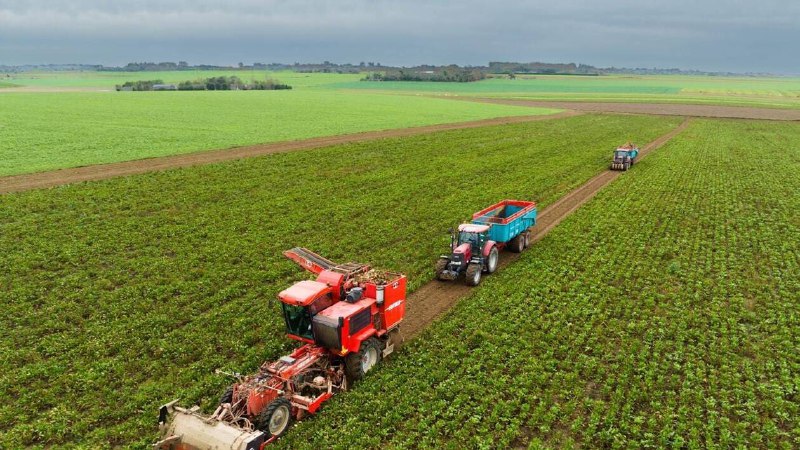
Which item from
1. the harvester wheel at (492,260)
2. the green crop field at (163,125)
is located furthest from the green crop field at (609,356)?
the green crop field at (163,125)

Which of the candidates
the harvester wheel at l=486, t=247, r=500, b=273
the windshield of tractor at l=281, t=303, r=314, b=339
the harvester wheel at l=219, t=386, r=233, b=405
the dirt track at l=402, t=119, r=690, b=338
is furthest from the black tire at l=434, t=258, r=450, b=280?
the harvester wheel at l=219, t=386, r=233, b=405

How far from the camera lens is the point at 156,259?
799 inches

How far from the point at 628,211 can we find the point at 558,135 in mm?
33853

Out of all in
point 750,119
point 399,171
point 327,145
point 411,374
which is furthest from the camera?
point 750,119

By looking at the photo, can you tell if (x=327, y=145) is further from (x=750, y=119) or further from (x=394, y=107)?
(x=750, y=119)

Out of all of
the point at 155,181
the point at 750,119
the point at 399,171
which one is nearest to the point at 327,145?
the point at 399,171

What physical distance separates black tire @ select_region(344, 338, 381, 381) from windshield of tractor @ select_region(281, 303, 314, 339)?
1.23 metres

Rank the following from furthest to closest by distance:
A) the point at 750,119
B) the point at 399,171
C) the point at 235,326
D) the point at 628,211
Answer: the point at 750,119 < the point at 399,171 < the point at 628,211 < the point at 235,326

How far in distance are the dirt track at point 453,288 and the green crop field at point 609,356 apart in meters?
0.60

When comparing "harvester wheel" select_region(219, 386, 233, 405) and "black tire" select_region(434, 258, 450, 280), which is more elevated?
"black tire" select_region(434, 258, 450, 280)

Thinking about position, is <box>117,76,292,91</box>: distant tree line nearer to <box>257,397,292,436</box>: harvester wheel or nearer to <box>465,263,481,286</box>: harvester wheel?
<box>465,263,481,286</box>: harvester wheel

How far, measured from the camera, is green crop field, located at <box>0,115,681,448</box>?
12.5 metres

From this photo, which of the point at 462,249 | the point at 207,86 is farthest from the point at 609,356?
the point at 207,86

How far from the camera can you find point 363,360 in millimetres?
13188
